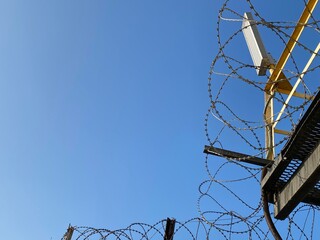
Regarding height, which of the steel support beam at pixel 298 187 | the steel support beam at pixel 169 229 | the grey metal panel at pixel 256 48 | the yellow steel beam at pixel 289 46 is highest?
the grey metal panel at pixel 256 48

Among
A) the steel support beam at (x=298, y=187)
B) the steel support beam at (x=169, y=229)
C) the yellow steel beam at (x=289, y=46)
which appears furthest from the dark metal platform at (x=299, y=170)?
the steel support beam at (x=169, y=229)

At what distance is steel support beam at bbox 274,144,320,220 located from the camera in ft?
18.5

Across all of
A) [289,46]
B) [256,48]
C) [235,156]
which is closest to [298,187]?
[235,156]

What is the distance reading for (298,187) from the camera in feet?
19.7

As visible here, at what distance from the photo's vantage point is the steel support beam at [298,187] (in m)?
5.64

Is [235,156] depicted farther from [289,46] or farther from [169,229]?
[169,229]

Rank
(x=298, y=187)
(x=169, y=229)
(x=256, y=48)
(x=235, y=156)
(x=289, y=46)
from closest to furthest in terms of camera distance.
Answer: (x=298, y=187)
(x=235, y=156)
(x=289, y=46)
(x=256, y=48)
(x=169, y=229)

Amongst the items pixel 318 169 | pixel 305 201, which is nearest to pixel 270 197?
pixel 305 201

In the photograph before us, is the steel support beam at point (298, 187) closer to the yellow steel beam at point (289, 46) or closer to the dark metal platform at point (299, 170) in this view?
the dark metal platform at point (299, 170)

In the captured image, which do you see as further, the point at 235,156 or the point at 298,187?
the point at 235,156

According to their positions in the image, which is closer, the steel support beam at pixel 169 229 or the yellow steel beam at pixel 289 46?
the yellow steel beam at pixel 289 46

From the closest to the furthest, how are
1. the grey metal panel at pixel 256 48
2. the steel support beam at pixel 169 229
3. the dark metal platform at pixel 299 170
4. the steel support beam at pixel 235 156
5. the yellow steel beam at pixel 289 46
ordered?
the dark metal platform at pixel 299 170
the steel support beam at pixel 235 156
the yellow steel beam at pixel 289 46
the grey metal panel at pixel 256 48
the steel support beam at pixel 169 229

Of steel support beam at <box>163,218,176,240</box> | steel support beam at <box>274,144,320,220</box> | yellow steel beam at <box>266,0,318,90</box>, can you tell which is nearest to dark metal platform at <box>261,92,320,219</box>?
steel support beam at <box>274,144,320,220</box>

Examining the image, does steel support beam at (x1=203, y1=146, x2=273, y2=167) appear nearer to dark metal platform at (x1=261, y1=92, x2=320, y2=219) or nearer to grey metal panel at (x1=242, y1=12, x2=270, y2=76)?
dark metal platform at (x1=261, y1=92, x2=320, y2=219)
